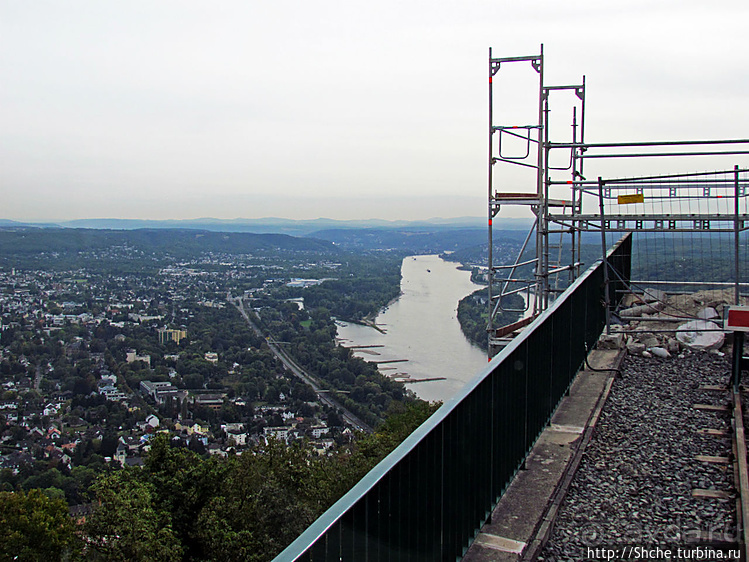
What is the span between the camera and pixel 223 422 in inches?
1416

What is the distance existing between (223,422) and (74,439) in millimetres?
7334

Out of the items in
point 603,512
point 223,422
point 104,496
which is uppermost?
point 603,512

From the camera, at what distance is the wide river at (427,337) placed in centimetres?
3569

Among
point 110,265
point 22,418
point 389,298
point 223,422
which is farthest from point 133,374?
point 110,265

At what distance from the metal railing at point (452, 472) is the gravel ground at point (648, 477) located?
1.32 ft

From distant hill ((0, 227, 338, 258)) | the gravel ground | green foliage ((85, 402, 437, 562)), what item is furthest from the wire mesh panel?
distant hill ((0, 227, 338, 258))

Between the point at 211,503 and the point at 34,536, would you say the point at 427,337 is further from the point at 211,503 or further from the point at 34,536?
the point at 34,536

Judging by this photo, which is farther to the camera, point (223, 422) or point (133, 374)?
point (133, 374)

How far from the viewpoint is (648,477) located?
395 centimetres

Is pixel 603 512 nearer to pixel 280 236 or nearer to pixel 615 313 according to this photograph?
pixel 615 313

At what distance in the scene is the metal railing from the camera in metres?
1.94

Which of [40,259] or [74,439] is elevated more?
[40,259]

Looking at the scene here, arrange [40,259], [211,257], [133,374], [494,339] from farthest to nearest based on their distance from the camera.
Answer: [211,257] < [40,259] < [133,374] < [494,339]

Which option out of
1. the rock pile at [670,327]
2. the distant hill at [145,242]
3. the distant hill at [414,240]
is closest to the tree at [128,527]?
the rock pile at [670,327]
